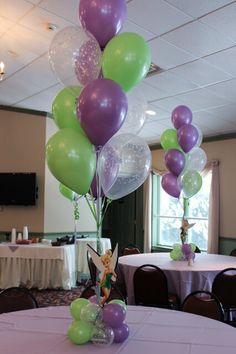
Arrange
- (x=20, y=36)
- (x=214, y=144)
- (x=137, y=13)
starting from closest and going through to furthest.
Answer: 1. (x=137, y=13)
2. (x=20, y=36)
3. (x=214, y=144)

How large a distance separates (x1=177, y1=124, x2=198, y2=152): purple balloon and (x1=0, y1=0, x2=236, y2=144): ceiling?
693 mm

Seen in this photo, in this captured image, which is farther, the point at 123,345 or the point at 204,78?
the point at 204,78

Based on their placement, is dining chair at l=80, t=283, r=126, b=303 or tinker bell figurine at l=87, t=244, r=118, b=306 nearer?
tinker bell figurine at l=87, t=244, r=118, b=306

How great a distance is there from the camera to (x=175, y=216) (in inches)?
337

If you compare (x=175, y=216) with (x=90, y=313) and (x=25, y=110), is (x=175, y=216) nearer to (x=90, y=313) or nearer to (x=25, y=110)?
(x=25, y=110)

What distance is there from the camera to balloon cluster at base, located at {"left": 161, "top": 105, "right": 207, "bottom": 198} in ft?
15.3

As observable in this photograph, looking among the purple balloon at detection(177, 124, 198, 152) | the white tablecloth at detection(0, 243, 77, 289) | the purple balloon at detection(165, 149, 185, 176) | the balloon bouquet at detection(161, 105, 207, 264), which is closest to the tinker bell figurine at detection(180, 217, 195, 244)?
the balloon bouquet at detection(161, 105, 207, 264)

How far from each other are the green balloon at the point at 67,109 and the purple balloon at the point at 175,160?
2479 mm

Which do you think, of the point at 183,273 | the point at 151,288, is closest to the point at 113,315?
the point at 151,288

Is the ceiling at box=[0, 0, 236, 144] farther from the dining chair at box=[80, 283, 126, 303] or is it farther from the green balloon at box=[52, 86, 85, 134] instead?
the dining chair at box=[80, 283, 126, 303]

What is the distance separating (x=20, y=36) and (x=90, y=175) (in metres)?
2.85

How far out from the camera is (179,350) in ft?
6.28

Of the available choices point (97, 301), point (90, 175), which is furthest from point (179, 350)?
point (90, 175)

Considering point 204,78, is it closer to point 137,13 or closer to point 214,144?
point 137,13
